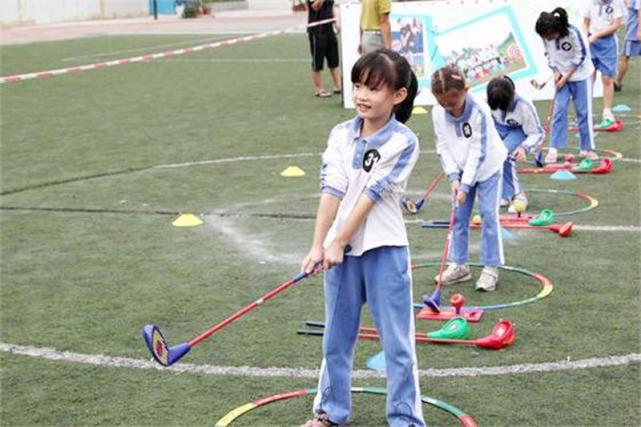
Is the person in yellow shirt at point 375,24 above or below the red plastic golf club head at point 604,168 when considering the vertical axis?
above

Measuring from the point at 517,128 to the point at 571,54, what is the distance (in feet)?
7.21

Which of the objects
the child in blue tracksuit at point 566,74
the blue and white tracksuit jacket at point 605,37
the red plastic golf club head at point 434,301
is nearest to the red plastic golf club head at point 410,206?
the red plastic golf club head at point 434,301

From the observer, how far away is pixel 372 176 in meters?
4.46

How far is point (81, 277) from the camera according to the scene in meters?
7.28

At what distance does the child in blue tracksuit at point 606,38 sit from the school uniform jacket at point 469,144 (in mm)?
6379

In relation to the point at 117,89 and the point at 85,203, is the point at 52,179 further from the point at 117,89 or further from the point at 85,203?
the point at 117,89

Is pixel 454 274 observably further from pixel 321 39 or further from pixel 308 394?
pixel 321 39

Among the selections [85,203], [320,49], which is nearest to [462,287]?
[85,203]

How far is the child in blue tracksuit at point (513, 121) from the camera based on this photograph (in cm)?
835

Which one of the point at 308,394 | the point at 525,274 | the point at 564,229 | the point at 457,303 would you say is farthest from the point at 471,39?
the point at 308,394

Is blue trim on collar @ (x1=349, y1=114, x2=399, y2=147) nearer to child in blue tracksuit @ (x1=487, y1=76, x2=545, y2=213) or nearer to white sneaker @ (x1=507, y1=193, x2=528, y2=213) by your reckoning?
child in blue tracksuit @ (x1=487, y1=76, x2=545, y2=213)

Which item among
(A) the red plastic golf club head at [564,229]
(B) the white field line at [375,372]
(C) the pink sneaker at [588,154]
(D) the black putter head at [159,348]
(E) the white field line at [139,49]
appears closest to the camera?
(D) the black putter head at [159,348]

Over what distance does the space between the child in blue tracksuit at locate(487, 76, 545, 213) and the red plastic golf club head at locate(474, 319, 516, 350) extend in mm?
2989

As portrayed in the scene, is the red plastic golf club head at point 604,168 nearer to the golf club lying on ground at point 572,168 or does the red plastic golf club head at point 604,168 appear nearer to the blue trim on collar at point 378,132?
the golf club lying on ground at point 572,168
